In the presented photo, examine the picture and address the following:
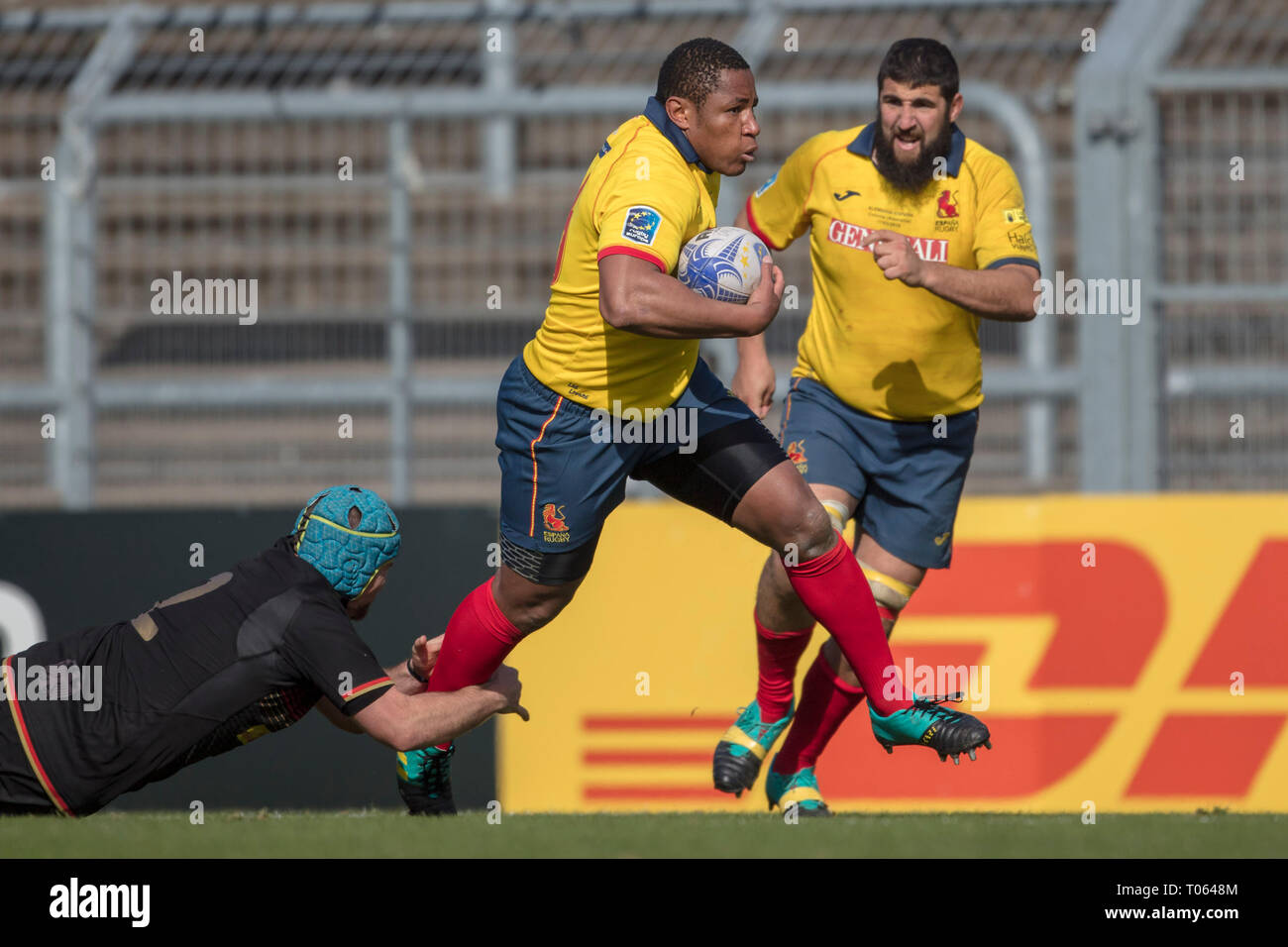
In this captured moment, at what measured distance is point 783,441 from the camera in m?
5.80

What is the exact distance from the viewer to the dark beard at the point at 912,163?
18.2ft

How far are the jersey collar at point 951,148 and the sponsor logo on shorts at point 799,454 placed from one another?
102 centimetres

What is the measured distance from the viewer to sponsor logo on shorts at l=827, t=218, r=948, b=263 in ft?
18.3

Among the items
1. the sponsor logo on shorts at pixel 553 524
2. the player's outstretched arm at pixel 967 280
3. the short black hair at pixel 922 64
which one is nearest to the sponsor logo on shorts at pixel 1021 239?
the player's outstretched arm at pixel 967 280

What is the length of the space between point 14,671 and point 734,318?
2.21 meters

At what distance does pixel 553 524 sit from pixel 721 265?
3.02 ft

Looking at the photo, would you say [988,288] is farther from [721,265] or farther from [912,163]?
[721,265]

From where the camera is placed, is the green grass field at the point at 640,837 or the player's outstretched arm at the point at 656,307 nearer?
the green grass field at the point at 640,837

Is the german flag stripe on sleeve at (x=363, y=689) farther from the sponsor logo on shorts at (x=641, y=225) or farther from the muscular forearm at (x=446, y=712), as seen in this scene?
the sponsor logo on shorts at (x=641, y=225)

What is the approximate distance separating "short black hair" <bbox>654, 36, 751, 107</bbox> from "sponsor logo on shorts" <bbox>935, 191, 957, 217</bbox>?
1068mm

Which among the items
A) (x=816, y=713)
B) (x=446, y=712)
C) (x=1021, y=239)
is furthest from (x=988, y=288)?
(x=446, y=712)

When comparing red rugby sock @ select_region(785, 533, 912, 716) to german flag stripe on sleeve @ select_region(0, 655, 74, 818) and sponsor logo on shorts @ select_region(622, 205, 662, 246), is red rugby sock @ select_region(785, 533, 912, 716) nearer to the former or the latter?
sponsor logo on shorts @ select_region(622, 205, 662, 246)

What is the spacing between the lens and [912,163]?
219 inches

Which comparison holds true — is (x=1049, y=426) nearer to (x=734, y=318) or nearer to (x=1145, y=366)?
(x=1145, y=366)
